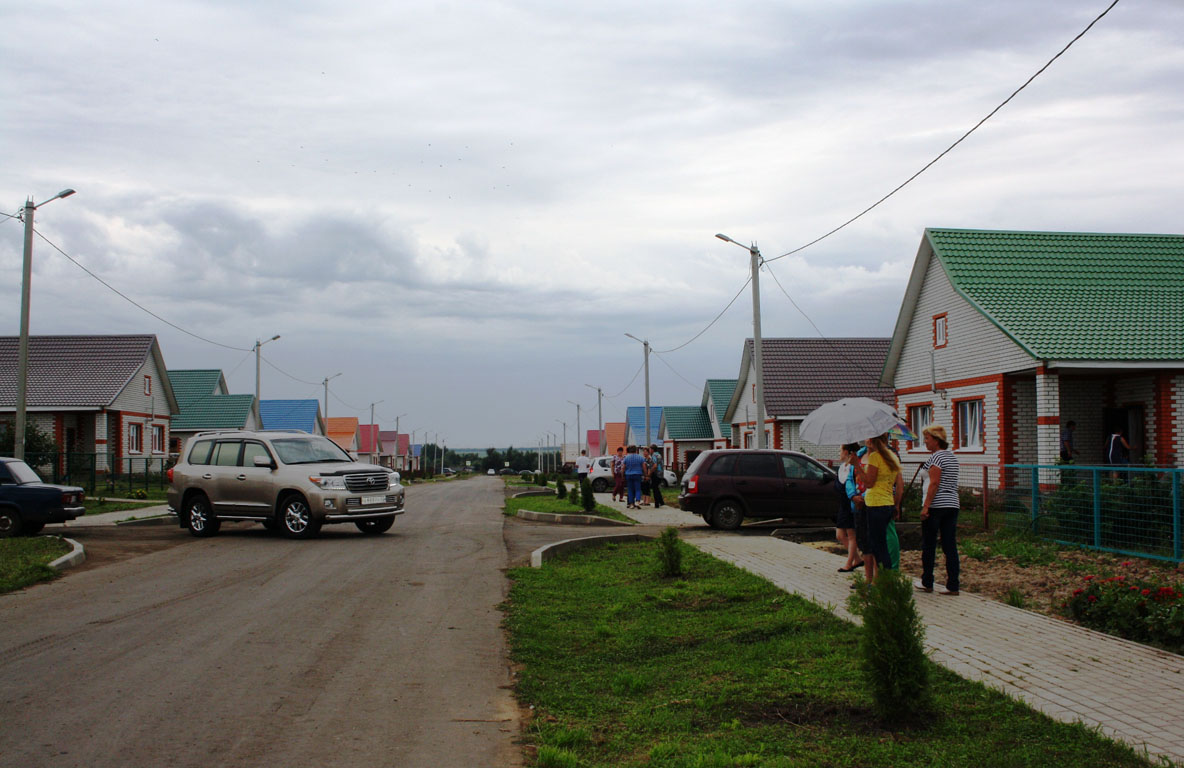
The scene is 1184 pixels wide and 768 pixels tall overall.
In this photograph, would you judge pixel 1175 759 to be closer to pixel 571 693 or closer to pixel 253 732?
pixel 571 693

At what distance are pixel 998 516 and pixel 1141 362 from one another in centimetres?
634

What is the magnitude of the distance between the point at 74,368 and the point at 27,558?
102 feet

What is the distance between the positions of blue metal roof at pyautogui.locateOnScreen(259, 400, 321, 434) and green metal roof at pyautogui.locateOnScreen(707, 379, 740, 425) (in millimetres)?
28993

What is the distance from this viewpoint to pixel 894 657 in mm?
5371

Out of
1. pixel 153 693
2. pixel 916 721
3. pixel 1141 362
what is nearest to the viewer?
pixel 916 721

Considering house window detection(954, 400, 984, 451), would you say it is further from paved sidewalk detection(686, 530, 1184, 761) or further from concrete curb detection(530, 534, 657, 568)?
paved sidewalk detection(686, 530, 1184, 761)

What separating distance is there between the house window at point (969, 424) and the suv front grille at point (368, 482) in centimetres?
1556

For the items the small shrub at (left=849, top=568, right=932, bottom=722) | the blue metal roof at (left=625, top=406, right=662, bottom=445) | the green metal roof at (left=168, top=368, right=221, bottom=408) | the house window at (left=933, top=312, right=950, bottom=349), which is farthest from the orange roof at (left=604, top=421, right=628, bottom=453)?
the small shrub at (left=849, top=568, right=932, bottom=722)

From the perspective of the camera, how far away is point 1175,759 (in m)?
4.67

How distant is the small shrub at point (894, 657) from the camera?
17.6 ft

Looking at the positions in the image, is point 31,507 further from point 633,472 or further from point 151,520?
point 633,472

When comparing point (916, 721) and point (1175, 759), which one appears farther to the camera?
point (916, 721)

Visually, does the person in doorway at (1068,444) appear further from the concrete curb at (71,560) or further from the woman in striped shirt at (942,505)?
the concrete curb at (71,560)

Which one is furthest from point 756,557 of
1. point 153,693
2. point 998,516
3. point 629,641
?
point 153,693
